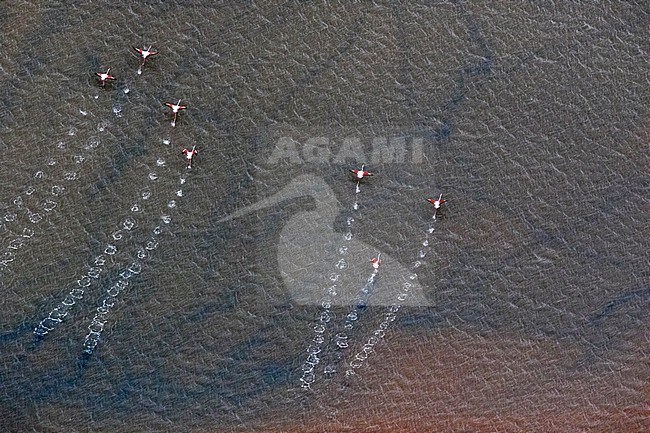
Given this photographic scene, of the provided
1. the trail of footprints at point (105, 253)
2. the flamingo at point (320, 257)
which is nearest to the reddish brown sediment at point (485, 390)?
the flamingo at point (320, 257)

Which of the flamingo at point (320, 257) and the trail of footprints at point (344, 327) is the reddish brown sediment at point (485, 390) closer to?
the trail of footprints at point (344, 327)

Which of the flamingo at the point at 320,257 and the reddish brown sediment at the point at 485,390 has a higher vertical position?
the flamingo at the point at 320,257

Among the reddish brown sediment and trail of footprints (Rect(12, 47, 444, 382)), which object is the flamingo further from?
the reddish brown sediment

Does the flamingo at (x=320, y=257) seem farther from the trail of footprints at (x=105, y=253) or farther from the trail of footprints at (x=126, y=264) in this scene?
the trail of footprints at (x=105, y=253)

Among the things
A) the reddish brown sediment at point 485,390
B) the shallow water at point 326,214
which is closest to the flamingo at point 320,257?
the shallow water at point 326,214

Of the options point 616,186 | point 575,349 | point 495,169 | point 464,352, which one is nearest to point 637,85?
point 616,186

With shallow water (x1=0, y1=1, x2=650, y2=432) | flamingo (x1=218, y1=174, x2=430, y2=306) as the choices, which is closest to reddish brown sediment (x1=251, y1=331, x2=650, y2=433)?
shallow water (x1=0, y1=1, x2=650, y2=432)

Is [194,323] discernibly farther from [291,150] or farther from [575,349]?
[575,349]

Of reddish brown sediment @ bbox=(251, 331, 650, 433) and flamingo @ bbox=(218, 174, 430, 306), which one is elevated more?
flamingo @ bbox=(218, 174, 430, 306)

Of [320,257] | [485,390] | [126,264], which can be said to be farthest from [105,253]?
[485,390]
